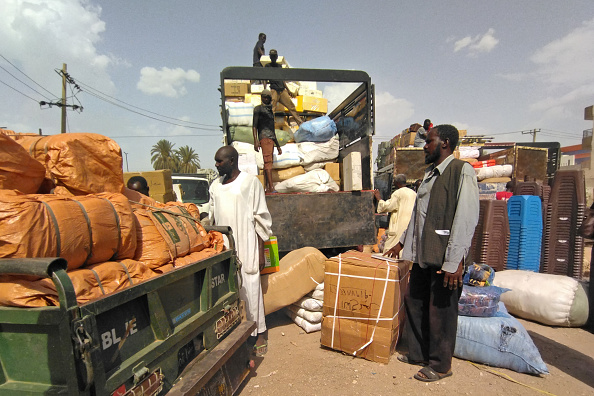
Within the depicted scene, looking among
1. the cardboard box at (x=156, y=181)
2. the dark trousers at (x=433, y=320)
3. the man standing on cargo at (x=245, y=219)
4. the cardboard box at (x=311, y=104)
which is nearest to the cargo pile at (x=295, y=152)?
the cardboard box at (x=311, y=104)

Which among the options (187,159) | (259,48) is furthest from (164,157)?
(259,48)

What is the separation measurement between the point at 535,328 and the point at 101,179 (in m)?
4.41

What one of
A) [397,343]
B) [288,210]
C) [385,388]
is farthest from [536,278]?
[288,210]

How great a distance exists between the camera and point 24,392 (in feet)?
3.92

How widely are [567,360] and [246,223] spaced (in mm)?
3169

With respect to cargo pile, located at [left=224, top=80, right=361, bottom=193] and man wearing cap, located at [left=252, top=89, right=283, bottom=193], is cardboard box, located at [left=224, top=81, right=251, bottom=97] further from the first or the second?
man wearing cap, located at [left=252, top=89, right=283, bottom=193]

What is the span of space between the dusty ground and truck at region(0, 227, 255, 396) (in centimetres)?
51

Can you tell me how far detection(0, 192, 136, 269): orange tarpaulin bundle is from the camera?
1210mm

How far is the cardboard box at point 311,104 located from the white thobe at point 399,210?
2526 mm

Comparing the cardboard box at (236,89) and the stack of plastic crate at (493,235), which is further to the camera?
the cardboard box at (236,89)

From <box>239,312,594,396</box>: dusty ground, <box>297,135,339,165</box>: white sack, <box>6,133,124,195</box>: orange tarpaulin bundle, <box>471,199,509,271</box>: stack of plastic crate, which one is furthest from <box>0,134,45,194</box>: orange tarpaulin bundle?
<box>471,199,509,271</box>: stack of plastic crate

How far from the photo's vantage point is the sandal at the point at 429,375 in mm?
2486

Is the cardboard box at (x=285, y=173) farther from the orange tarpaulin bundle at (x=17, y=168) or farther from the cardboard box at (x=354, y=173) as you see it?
the orange tarpaulin bundle at (x=17, y=168)

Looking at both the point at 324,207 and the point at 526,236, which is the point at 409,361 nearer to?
the point at 324,207
